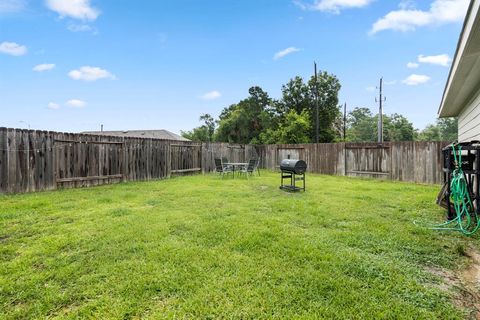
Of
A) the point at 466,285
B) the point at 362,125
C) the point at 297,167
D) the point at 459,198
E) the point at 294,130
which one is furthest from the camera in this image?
the point at 362,125

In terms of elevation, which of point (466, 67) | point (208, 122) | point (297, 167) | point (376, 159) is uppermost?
point (208, 122)

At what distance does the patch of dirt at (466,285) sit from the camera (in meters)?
1.65

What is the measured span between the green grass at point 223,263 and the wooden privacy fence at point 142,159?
2.02m

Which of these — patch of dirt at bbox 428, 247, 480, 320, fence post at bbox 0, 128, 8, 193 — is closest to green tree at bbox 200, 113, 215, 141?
fence post at bbox 0, 128, 8, 193

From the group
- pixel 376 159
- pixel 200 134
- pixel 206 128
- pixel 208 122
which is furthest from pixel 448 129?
pixel 376 159

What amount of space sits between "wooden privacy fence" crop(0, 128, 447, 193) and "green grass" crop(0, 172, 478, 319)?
79.4 inches

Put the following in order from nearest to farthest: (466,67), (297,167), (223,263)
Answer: (223,263) < (466,67) < (297,167)

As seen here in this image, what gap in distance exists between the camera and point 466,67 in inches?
121

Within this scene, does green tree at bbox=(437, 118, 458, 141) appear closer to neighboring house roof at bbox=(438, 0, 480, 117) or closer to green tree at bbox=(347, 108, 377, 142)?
green tree at bbox=(347, 108, 377, 142)

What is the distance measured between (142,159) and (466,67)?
8389 millimetres

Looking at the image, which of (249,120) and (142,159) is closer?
(142,159)

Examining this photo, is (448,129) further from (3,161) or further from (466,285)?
(3,161)

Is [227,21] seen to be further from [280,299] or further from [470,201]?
[280,299]

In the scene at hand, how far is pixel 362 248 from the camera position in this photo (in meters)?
2.62
